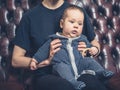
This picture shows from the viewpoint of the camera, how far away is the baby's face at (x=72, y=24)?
1.74 metres

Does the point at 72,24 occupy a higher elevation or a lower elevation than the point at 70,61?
higher

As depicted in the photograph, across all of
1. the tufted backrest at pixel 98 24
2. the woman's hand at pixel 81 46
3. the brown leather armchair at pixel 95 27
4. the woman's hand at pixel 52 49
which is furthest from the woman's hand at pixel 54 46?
the tufted backrest at pixel 98 24

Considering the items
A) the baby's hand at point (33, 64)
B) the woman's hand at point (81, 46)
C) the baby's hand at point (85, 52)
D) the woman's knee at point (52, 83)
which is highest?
the woman's hand at point (81, 46)

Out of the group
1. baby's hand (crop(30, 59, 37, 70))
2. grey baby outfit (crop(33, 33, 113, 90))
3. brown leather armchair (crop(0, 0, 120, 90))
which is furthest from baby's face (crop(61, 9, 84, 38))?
brown leather armchair (crop(0, 0, 120, 90))

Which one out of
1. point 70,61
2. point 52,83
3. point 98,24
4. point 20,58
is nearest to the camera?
point 52,83

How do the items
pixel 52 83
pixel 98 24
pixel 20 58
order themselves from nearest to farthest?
pixel 52 83 → pixel 20 58 → pixel 98 24

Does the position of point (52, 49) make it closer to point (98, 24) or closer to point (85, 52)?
point (85, 52)

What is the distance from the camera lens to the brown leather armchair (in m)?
2.05

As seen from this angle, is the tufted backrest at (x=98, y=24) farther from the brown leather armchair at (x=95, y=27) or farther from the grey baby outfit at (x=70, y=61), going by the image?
the grey baby outfit at (x=70, y=61)

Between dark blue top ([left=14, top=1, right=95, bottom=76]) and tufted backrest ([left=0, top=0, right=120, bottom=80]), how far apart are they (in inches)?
9.1

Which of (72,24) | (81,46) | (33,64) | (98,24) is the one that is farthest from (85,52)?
(98,24)

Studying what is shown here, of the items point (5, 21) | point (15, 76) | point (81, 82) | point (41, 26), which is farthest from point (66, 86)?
point (5, 21)

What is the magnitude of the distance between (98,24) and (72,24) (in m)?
0.49

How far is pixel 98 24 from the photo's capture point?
2188 millimetres
